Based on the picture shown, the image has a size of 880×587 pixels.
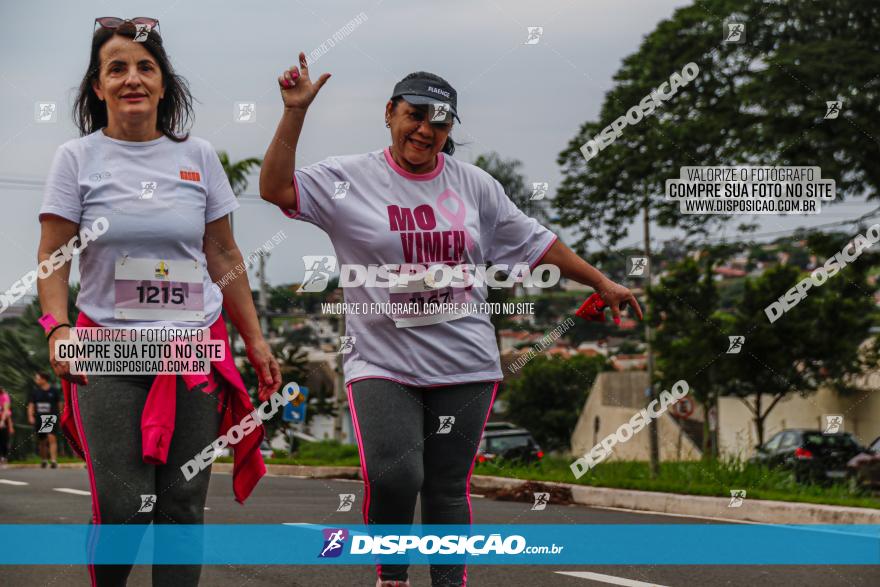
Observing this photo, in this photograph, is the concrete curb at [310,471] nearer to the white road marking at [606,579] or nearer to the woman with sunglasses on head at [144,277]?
the white road marking at [606,579]

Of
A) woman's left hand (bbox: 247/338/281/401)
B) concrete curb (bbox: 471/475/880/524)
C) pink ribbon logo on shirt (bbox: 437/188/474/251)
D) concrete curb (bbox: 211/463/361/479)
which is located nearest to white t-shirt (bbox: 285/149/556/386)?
pink ribbon logo on shirt (bbox: 437/188/474/251)

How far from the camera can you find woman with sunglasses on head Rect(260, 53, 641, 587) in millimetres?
3846

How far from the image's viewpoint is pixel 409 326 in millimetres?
3928

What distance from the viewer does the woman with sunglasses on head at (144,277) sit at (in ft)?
10.9

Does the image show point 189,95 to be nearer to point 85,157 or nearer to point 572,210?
point 85,157

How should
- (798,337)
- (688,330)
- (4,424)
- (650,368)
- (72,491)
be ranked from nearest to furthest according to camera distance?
(72,491) < (4,424) < (650,368) < (798,337) < (688,330)

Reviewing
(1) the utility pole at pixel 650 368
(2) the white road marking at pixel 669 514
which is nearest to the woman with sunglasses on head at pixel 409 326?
(2) the white road marking at pixel 669 514

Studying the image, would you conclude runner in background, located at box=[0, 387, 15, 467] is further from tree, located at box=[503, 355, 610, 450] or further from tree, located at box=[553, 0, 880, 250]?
tree, located at box=[503, 355, 610, 450]

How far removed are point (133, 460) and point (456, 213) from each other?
136cm

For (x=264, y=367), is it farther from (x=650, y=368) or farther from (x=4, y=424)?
(x=650, y=368)

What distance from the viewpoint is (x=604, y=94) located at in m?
20.7

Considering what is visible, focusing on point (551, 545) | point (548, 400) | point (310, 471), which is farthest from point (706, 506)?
point (548, 400)

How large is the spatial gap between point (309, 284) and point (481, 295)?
2.41m

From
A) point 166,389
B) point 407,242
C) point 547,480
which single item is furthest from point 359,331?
point 547,480
